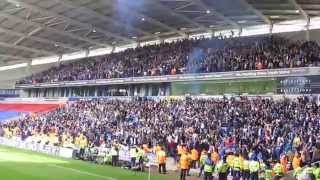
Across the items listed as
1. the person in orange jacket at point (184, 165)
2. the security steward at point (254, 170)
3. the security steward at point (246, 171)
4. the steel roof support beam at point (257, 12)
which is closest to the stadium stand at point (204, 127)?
the security steward at point (246, 171)

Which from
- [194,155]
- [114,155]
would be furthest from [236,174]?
[114,155]

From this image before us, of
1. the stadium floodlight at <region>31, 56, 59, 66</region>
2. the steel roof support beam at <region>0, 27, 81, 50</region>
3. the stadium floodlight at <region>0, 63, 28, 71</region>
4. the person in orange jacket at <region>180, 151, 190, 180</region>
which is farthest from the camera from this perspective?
the stadium floodlight at <region>0, 63, 28, 71</region>

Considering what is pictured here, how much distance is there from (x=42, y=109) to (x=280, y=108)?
32863 mm

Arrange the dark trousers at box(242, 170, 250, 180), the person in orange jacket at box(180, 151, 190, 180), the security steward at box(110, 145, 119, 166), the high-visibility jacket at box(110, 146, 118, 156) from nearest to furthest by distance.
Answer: the dark trousers at box(242, 170, 250, 180) → the person in orange jacket at box(180, 151, 190, 180) → the security steward at box(110, 145, 119, 166) → the high-visibility jacket at box(110, 146, 118, 156)

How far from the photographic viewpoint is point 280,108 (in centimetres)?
2989

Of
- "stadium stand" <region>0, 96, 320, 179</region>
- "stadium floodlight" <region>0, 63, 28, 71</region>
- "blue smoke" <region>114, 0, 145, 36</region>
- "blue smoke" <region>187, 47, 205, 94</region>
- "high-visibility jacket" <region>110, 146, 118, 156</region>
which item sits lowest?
"high-visibility jacket" <region>110, 146, 118, 156</region>

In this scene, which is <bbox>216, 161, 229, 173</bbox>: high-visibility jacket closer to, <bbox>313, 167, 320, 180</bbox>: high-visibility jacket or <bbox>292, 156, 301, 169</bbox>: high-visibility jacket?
<bbox>292, 156, 301, 169</bbox>: high-visibility jacket

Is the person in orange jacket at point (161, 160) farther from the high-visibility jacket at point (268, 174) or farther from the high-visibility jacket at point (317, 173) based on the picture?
the high-visibility jacket at point (317, 173)

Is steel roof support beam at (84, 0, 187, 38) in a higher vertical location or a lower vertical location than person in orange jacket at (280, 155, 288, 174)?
higher

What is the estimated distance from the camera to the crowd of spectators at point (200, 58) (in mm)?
34781

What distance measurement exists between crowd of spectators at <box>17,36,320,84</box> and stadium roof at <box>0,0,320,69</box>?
7.02ft

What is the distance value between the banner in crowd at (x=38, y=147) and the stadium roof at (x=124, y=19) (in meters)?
12.1

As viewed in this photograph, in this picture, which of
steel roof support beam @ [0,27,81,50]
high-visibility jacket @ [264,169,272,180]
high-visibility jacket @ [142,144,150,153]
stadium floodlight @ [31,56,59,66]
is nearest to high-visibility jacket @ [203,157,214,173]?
high-visibility jacket @ [264,169,272,180]

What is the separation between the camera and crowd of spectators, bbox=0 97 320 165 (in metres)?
25.3
